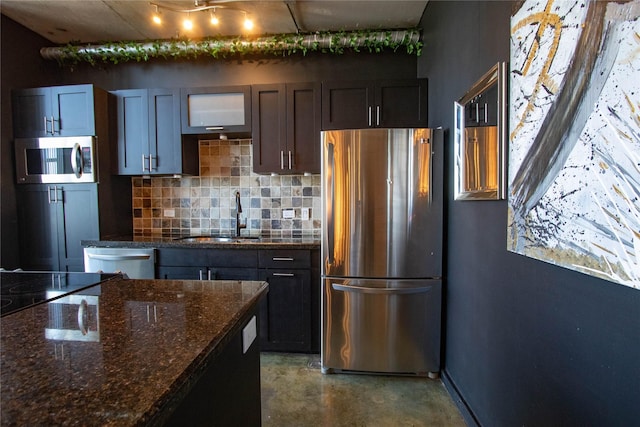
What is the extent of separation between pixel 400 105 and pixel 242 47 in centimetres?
150

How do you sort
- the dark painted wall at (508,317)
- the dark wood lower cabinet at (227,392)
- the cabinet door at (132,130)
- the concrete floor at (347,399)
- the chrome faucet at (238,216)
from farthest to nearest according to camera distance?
the chrome faucet at (238,216) → the cabinet door at (132,130) → the concrete floor at (347,399) → the dark painted wall at (508,317) → the dark wood lower cabinet at (227,392)

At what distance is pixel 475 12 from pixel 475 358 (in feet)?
6.18

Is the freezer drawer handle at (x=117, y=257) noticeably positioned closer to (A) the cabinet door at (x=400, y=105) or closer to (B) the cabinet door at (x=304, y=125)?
(B) the cabinet door at (x=304, y=125)

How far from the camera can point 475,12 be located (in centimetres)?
159

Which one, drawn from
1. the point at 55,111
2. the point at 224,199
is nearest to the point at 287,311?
the point at 224,199

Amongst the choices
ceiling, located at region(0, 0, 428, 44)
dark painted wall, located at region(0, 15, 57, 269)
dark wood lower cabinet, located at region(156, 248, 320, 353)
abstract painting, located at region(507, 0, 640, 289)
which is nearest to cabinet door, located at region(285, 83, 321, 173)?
ceiling, located at region(0, 0, 428, 44)

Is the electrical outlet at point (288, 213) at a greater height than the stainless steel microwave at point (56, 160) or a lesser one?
lesser

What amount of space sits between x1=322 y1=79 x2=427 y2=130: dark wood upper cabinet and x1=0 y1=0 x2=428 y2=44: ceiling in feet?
1.84

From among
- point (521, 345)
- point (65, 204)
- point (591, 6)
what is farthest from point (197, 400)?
point (65, 204)

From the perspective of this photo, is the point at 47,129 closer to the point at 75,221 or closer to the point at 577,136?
the point at 75,221

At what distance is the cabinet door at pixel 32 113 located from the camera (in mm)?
2617

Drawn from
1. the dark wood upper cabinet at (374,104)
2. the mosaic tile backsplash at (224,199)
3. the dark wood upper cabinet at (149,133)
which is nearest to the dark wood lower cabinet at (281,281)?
the mosaic tile backsplash at (224,199)

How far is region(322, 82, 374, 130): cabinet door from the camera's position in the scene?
2514 millimetres

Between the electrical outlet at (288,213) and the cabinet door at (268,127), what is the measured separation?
47cm
